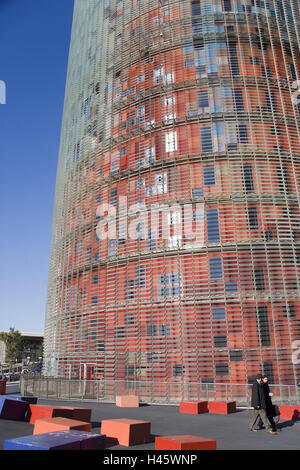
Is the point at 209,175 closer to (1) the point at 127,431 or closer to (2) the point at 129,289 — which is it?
(2) the point at 129,289

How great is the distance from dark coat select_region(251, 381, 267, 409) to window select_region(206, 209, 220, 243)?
12.1m

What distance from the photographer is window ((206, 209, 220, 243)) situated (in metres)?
21.9

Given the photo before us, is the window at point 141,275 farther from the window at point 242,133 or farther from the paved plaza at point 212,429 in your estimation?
the window at point 242,133

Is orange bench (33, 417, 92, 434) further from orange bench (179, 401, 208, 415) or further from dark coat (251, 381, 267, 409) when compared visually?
orange bench (179, 401, 208, 415)

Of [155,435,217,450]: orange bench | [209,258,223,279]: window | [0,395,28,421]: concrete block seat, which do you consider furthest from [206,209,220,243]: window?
[155,435,217,450]: orange bench

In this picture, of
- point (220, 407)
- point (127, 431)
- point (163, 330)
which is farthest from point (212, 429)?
point (163, 330)

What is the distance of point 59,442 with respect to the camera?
584cm

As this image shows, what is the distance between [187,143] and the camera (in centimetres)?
2459

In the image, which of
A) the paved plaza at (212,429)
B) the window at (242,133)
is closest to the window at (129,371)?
the paved plaza at (212,429)

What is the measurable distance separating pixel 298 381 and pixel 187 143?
631 inches

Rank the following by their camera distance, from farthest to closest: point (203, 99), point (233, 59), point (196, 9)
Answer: point (196, 9)
point (233, 59)
point (203, 99)

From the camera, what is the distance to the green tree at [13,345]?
80.4 m

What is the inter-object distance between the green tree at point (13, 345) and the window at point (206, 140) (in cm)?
7361

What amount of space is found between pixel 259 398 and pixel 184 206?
14.1 m
